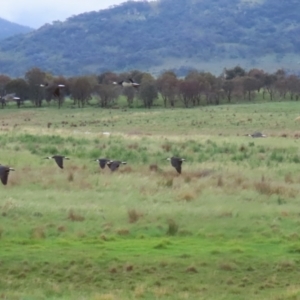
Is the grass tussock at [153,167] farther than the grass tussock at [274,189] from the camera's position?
Yes

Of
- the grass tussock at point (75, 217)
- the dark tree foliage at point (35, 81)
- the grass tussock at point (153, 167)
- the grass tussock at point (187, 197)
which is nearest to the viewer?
the grass tussock at point (75, 217)

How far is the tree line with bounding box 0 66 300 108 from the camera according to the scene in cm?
7531

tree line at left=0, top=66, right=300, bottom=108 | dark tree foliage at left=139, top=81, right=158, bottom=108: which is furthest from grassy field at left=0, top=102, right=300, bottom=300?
dark tree foliage at left=139, top=81, right=158, bottom=108

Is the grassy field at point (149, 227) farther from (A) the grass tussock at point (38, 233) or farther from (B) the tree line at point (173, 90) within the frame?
(B) the tree line at point (173, 90)

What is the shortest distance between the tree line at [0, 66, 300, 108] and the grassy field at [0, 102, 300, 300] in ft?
141

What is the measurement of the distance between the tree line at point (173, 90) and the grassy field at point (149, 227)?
42936 millimetres

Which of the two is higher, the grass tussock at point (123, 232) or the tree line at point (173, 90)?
the tree line at point (173, 90)

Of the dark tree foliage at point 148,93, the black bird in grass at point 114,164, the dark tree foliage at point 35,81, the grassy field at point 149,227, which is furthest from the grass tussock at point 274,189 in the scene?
the dark tree foliage at point 148,93

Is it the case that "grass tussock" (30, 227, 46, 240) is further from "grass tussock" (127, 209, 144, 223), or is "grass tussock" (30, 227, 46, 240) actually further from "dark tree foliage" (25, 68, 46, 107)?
"dark tree foliage" (25, 68, 46, 107)

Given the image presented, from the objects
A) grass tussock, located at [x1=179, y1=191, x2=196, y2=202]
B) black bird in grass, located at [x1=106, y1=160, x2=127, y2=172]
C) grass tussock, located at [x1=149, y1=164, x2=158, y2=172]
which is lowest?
grass tussock, located at [x1=179, y1=191, x2=196, y2=202]

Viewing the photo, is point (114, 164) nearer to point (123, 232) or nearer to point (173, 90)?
point (123, 232)

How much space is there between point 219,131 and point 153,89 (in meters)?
36.0

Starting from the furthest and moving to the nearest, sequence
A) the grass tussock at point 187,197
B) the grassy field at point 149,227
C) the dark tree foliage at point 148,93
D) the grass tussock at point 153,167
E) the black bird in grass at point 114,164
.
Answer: the dark tree foliage at point 148,93
the grass tussock at point 153,167
the black bird in grass at point 114,164
the grass tussock at point 187,197
the grassy field at point 149,227

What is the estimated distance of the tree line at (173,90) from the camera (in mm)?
75312
